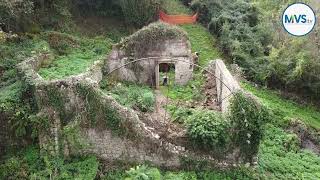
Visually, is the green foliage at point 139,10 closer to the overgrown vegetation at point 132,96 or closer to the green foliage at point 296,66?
the green foliage at point 296,66

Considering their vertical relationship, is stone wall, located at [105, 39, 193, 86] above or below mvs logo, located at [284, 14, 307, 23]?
below

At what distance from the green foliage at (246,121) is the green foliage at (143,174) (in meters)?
2.53

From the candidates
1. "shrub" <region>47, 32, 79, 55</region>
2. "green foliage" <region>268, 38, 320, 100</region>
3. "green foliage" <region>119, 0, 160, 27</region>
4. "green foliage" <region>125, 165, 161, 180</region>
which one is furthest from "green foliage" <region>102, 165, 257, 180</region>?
"green foliage" <region>119, 0, 160, 27</region>

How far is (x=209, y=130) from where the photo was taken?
1275 cm

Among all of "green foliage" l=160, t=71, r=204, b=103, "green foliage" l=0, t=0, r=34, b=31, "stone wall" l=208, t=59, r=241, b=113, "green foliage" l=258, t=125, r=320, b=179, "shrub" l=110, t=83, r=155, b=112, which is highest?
"green foliage" l=0, t=0, r=34, b=31

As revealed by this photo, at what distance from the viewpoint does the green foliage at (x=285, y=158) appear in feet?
46.6

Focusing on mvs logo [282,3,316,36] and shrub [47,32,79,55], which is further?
shrub [47,32,79,55]

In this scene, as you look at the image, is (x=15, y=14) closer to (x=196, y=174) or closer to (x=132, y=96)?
(x=132, y=96)

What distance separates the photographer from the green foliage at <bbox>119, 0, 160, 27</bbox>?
79.9ft

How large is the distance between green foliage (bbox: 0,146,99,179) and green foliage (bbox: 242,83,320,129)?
8217 millimetres

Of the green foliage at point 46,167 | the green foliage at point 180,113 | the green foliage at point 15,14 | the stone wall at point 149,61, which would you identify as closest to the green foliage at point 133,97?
the green foliage at point 180,113

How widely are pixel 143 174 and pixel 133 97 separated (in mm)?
5054

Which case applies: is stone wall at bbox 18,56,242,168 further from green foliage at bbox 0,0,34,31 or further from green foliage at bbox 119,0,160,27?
green foliage at bbox 119,0,160,27

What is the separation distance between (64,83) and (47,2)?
11.1 metres
